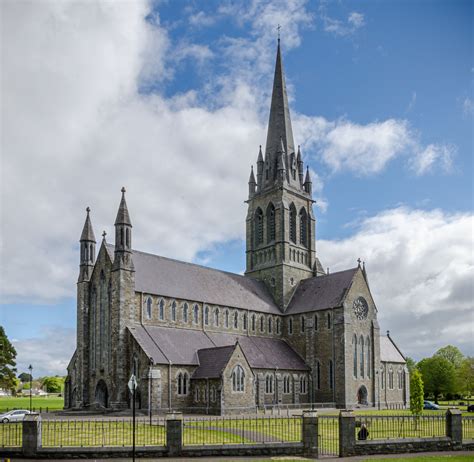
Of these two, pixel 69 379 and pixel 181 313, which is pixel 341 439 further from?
pixel 69 379

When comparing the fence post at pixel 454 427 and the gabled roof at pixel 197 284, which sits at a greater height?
the gabled roof at pixel 197 284

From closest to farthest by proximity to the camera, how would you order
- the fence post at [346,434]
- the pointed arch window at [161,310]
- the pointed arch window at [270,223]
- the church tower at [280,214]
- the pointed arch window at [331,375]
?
the fence post at [346,434] → the pointed arch window at [161,310] → the pointed arch window at [331,375] → the church tower at [280,214] → the pointed arch window at [270,223]

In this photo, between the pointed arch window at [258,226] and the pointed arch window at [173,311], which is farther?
the pointed arch window at [258,226]

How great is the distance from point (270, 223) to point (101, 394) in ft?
97.5

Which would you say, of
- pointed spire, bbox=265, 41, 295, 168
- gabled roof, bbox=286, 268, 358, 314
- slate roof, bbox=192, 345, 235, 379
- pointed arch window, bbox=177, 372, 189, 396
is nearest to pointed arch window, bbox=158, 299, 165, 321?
slate roof, bbox=192, 345, 235, 379

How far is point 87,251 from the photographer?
178 feet

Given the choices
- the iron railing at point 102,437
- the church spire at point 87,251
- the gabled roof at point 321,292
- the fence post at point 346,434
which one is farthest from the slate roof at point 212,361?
the fence post at point 346,434

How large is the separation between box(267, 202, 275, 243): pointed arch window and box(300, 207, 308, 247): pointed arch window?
4099 millimetres

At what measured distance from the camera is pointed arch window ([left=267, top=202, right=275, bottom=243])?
229 feet

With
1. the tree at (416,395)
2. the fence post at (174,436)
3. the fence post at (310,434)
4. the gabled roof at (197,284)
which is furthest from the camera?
the gabled roof at (197,284)

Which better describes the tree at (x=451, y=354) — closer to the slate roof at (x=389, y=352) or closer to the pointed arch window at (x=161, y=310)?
the slate roof at (x=389, y=352)

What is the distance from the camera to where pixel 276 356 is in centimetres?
5919

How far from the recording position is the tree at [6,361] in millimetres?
62719

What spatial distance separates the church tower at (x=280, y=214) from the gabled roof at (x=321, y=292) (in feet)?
4.18
